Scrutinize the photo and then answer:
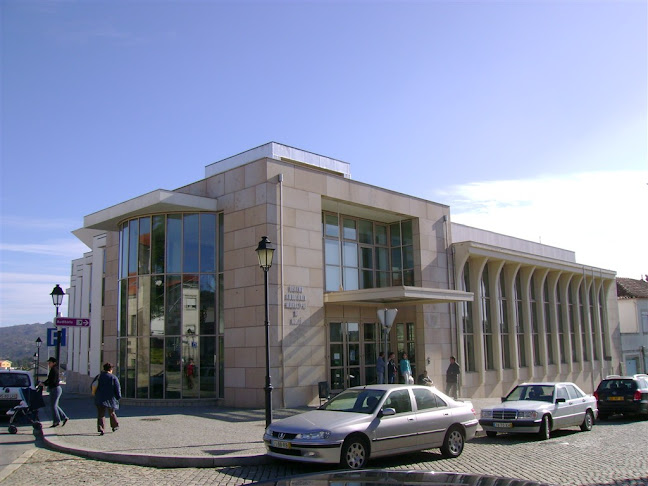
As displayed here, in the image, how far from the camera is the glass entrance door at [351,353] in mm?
22297

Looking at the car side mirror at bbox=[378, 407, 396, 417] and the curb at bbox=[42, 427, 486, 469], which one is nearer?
the car side mirror at bbox=[378, 407, 396, 417]

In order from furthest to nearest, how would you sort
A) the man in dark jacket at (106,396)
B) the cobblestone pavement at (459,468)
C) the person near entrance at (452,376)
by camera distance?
the person near entrance at (452,376), the man in dark jacket at (106,396), the cobblestone pavement at (459,468)

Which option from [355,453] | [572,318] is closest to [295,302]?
[355,453]

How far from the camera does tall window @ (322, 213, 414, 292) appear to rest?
23.8 metres

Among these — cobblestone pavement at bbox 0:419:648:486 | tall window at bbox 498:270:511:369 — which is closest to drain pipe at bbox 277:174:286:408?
cobblestone pavement at bbox 0:419:648:486

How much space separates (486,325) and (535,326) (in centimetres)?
545

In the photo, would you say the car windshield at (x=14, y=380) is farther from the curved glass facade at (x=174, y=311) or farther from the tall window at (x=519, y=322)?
the tall window at (x=519, y=322)

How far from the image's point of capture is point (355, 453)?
998cm

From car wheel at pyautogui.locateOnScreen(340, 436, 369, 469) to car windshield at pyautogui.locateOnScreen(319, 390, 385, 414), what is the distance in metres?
0.71

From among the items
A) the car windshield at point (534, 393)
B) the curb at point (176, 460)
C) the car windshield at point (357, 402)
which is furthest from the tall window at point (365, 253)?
the curb at point (176, 460)

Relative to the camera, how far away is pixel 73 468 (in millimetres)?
10469

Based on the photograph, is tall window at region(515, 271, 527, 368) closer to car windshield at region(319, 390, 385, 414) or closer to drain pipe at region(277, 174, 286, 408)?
drain pipe at region(277, 174, 286, 408)

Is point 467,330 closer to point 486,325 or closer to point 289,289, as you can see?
point 486,325

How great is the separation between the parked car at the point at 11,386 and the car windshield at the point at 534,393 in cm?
1410
